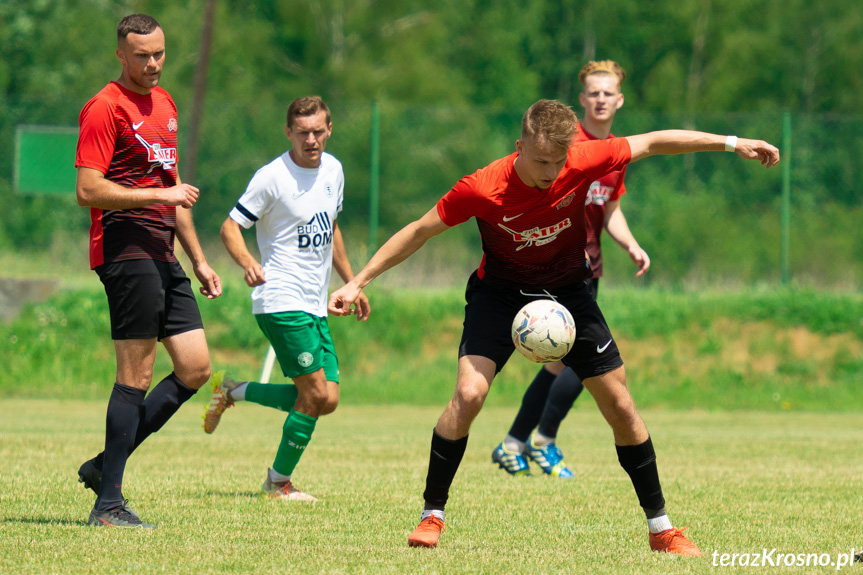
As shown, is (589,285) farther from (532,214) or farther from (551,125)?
(551,125)

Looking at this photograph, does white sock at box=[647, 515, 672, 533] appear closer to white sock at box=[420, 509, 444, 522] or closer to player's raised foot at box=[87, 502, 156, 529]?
white sock at box=[420, 509, 444, 522]

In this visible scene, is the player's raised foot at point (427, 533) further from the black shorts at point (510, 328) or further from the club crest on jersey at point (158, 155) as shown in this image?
the club crest on jersey at point (158, 155)

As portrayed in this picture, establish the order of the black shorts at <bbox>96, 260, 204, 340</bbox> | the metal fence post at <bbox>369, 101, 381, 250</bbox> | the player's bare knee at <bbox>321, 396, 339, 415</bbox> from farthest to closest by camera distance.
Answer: the metal fence post at <bbox>369, 101, 381, 250</bbox> < the player's bare knee at <bbox>321, 396, 339, 415</bbox> < the black shorts at <bbox>96, 260, 204, 340</bbox>

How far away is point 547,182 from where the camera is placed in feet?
16.5

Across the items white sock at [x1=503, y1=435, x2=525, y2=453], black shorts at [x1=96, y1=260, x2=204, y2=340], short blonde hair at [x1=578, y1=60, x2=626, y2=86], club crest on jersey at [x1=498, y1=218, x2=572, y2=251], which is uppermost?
short blonde hair at [x1=578, y1=60, x2=626, y2=86]

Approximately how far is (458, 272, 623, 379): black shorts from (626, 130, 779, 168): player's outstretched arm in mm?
714

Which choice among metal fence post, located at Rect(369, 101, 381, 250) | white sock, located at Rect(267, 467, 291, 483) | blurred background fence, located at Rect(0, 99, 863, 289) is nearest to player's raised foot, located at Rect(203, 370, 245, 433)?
white sock, located at Rect(267, 467, 291, 483)

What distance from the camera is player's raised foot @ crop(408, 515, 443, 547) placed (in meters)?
5.05

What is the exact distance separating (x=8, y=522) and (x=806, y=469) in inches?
217

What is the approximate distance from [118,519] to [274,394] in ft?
6.08

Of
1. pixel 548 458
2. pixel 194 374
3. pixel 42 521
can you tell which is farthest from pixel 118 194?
pixel 548 458

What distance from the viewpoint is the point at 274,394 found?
7184mm

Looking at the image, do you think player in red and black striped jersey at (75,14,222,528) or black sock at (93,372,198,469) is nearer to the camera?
player in red and black striped jersey at (75,14,222,528)

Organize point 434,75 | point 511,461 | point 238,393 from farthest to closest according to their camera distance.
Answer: point 434,75
point 511,461
point 238,393
